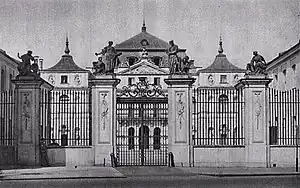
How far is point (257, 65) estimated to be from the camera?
976 inches

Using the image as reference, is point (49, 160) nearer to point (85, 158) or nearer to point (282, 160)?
point (85, 158)

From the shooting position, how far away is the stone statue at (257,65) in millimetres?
24734

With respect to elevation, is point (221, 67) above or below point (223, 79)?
above

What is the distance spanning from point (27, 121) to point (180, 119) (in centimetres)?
612

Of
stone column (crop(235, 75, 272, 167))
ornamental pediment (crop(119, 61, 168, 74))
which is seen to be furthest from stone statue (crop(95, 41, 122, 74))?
ornamental pediment (crop(119, 61, 168, 74))

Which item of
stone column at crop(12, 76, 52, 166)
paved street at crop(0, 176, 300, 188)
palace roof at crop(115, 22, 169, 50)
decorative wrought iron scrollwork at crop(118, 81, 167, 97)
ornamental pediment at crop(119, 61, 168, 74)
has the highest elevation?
palace roof at crop(115, 22, 169, 50)

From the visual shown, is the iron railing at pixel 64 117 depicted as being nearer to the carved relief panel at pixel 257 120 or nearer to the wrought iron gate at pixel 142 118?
the wrought iron gate at pixel 142 118

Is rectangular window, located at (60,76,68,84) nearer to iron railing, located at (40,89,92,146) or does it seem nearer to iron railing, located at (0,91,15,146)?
iron railing, located at (40,89,92,146)

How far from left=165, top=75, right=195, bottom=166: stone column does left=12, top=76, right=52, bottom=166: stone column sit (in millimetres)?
5287

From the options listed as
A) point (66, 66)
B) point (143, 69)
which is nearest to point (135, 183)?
point (143, 69)

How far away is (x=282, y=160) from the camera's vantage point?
79.9 ft

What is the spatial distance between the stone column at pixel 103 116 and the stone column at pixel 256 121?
5388mm

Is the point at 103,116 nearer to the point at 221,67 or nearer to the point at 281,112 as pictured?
the point at 281,112

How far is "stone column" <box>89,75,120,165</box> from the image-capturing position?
24297 millimetres
